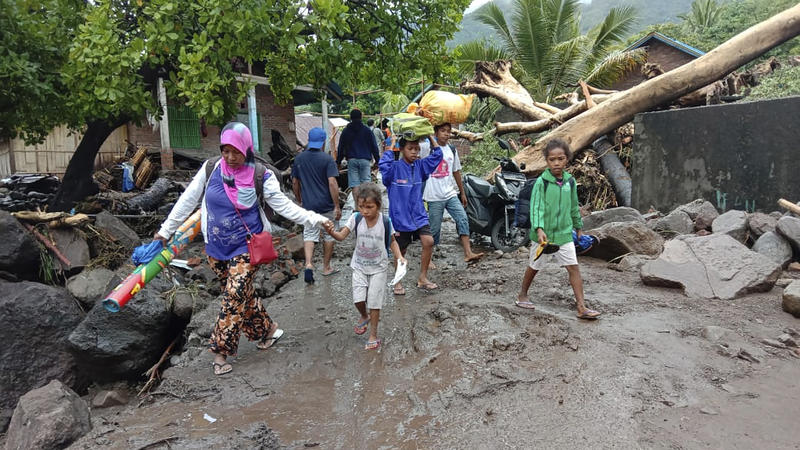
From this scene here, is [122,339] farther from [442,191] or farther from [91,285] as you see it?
[442,191]

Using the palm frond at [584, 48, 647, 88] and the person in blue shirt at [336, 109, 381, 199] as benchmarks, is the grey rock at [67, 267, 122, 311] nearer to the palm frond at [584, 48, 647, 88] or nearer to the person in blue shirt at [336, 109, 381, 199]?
the person in blue shirt at [336, 109, 381, 199]

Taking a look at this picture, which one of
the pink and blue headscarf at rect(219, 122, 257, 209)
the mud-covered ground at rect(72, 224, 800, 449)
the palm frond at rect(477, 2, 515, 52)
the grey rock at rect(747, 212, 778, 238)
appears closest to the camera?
→ the mud-covered ground at rect(72, 224, 800, 449)

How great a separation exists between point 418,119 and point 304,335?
7.47ft

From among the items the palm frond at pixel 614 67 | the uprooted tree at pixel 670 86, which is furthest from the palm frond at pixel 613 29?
the uprooted tree at pixel 670 86

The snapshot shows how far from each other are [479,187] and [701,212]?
2.77m

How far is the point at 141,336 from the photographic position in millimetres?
4812

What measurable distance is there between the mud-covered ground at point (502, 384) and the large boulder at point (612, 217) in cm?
196

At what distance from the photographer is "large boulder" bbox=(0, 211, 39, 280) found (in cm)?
605

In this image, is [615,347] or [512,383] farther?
[615,347]

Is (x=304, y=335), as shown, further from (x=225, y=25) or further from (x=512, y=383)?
(x=225, y=25)

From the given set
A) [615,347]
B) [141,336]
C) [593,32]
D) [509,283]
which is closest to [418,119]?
[509,283]

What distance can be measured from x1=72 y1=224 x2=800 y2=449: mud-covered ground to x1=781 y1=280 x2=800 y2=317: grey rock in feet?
0.27

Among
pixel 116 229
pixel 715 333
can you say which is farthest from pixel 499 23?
pixel 715 333

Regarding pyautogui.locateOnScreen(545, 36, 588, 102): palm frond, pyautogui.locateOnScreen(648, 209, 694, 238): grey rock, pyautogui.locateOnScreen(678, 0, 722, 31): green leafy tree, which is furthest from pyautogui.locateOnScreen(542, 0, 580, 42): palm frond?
pyautogui.locateOnScreen(678, 0, 722, 31): green leafy tree
